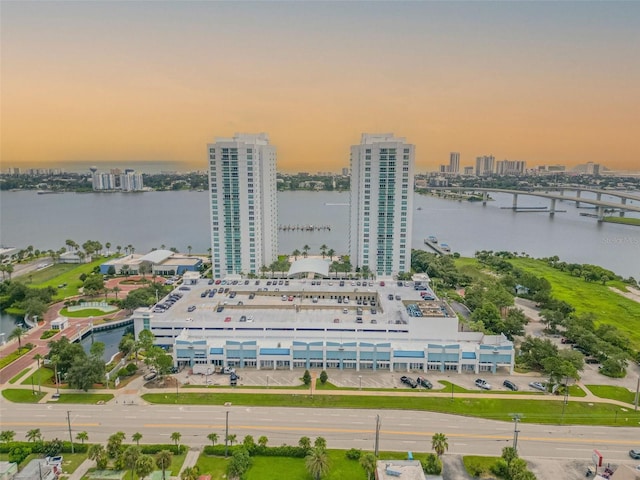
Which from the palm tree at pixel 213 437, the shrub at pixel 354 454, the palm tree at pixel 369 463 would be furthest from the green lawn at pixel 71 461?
the palm tree at pixel 369 463

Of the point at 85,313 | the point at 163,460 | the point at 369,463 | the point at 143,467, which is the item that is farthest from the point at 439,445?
the point at 85,313

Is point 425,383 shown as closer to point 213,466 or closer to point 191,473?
point 213,466

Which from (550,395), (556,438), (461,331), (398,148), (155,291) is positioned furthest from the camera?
(398,148)

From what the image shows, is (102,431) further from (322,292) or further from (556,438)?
(556,438)

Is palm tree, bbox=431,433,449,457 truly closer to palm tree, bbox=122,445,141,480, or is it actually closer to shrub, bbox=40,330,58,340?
palm tree, bbox=122,445,141,480

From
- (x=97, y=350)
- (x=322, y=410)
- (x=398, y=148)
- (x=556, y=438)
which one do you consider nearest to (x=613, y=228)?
(x=398, y=148)

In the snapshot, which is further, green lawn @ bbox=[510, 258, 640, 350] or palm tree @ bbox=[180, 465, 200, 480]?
green lawn @ bbox=[510, 258, 640, 350]

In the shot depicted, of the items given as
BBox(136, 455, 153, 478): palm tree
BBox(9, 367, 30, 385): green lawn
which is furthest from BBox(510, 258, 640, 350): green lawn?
BBox(9, 367, 30, 385): green lawn
